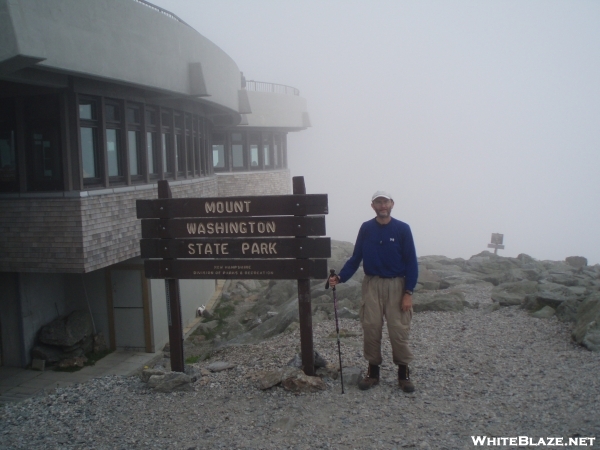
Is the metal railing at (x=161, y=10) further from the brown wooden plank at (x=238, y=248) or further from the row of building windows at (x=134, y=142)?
the brown wooden plank at (x=238, y=248)

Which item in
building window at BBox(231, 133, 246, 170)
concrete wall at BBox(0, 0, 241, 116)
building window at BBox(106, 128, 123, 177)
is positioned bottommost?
building window at BBox(106, 128, 123, 177)

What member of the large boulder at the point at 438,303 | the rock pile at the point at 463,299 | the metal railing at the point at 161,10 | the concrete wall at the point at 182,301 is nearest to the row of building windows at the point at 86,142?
the metal railing at the point at 161,10

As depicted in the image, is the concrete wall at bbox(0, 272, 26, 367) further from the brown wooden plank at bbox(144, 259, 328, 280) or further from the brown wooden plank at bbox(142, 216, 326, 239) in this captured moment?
the brown wooden plank at bbox(142, 216, 326, 239)

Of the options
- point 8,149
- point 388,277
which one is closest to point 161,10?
point 8,149

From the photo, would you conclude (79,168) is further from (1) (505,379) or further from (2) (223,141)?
(2) (223,141)

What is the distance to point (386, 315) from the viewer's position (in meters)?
6.90

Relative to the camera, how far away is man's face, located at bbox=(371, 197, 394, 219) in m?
6.66

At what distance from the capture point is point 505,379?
23.7ft

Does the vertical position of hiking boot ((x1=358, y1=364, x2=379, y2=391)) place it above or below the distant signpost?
above

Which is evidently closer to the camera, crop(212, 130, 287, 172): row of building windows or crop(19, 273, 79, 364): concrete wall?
crop(19, 273, 79, 364): concrete wall

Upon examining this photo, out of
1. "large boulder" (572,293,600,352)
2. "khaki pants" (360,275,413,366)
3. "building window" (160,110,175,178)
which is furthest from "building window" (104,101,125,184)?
"large boulder" (572,293,600,352)

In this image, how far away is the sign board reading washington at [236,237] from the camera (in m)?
7.42

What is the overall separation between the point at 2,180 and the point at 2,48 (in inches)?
157

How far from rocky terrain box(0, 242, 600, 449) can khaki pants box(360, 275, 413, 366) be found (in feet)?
1.62
